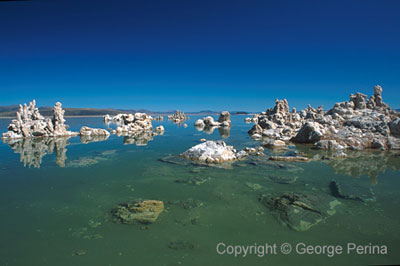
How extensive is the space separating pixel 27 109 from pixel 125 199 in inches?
1408

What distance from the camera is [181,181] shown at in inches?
474

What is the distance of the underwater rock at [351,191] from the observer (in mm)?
9562

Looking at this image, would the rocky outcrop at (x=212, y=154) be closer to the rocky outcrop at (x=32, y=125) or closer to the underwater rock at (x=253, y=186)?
the underwater rock at (x=253, y=186)

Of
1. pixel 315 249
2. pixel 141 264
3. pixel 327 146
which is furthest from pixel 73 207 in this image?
pixel 327 146

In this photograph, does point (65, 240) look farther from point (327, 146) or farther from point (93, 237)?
point (327, 146)

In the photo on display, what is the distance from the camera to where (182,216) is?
26.2 ft

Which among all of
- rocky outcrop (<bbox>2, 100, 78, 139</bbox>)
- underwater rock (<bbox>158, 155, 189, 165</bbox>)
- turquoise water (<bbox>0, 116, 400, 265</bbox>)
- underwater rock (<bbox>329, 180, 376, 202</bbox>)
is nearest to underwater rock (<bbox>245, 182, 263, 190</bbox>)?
turquoise water (<bbox>0, 116, 400, 265</bbox>)

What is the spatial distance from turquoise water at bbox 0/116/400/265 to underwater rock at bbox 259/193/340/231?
0.28 meters

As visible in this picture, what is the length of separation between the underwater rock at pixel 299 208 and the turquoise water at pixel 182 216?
0.28 metres

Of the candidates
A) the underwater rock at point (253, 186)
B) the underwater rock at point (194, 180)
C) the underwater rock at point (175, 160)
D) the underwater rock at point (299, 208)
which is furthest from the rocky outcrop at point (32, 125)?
the underwater rock at point (299, 208)

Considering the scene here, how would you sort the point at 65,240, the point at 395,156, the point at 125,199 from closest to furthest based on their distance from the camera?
1. the point at 65,240
2. the point at 125,199
3. the point at 395,156

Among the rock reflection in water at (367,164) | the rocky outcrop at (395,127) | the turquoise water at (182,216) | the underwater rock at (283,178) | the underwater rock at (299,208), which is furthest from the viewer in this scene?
the rocky outcrop at (395,127)

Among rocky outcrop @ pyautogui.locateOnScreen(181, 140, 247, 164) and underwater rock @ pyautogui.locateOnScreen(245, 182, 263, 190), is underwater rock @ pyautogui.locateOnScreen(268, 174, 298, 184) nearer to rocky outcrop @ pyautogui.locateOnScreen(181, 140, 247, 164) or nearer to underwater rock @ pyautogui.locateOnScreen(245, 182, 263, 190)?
underwater rock @ pyautogui.locateOnScreen(245, 182, 263, 190)

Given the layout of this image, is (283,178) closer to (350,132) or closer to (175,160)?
(175,160)
